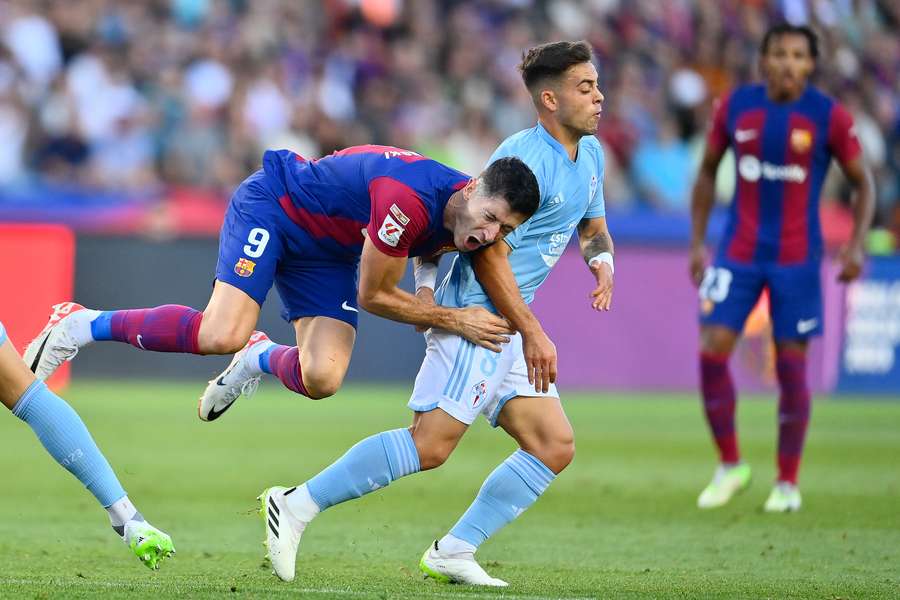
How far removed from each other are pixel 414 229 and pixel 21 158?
11.0 metres

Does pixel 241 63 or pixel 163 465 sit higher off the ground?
pixel 241 63

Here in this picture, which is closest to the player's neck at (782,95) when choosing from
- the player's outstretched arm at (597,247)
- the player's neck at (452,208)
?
the player's outstretched arm at (597,247)

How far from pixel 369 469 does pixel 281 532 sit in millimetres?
425

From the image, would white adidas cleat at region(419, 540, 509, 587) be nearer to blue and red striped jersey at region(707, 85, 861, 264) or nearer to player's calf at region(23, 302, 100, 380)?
player's calf at region(23, 302, 100, 380)

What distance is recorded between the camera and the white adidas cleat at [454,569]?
6.04 meters

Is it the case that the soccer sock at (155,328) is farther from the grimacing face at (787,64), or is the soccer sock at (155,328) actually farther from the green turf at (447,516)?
the grimacing face at (787,64)

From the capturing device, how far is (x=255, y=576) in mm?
6184

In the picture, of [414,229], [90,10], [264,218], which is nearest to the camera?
[414,229]

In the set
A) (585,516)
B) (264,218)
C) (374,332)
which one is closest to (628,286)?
(374,332)

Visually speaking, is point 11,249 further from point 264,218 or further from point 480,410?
point 480,410

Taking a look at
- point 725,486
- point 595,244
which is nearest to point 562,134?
point 595,244

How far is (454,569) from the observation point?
6.07 m

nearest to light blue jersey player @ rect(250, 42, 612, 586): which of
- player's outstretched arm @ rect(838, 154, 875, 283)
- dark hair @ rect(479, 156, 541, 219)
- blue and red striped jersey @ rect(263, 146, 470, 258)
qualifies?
dark hair @ rect(479, 156, 541, 219)

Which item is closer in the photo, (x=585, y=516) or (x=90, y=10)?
(x=585, y=516)
